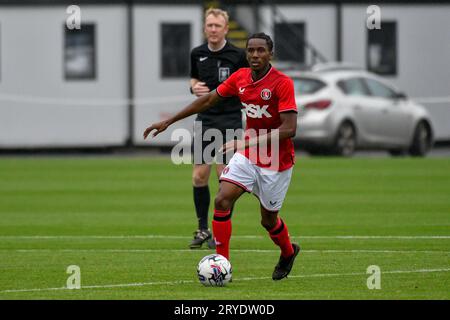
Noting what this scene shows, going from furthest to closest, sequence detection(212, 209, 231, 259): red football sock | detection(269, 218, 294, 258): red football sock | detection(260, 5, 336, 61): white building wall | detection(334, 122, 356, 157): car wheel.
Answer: detection(260, 5, 336, 61): white building wall
detection(334, 122, 356, 157): car wheel
detection(269, 218, 294, 258): red football sock
detection(212, 209, 231, 259): red football sock

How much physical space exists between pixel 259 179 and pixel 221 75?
3.27 meters

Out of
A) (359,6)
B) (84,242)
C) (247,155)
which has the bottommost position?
(84,242)

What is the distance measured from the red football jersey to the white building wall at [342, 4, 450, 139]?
2437 centimetres

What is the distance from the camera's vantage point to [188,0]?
3522 cm

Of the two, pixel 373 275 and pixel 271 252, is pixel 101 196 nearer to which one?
pixel 271 252

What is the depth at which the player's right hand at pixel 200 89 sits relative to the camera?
14.7m

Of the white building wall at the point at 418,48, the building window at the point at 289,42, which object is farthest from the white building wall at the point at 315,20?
the white building wall at the point at 418,48

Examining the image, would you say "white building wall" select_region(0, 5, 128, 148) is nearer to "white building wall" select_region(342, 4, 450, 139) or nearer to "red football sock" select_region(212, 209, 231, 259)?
"white building wall" select_region(342, 4, 450, 139)

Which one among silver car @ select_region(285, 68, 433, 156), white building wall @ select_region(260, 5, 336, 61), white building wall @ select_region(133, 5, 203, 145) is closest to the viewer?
silver car @ select_region(285, 68, 433, 156)

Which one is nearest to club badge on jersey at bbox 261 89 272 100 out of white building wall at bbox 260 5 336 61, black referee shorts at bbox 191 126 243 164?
black referee shorts at bbox 191 126 243 164

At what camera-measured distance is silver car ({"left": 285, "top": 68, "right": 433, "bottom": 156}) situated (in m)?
28.0
